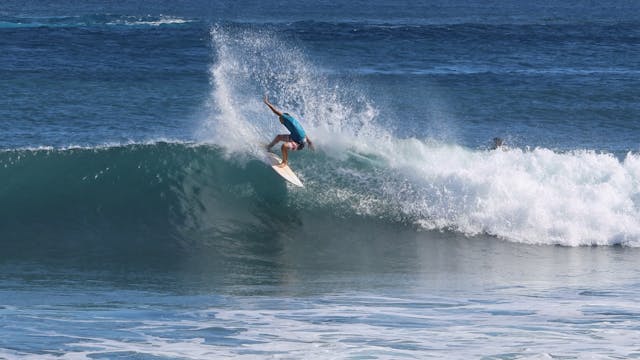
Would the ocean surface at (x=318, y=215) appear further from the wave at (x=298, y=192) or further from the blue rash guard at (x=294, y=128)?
the blue rash guard at (x=294, y=128)

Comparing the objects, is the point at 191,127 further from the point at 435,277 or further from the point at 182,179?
the point at 435,277

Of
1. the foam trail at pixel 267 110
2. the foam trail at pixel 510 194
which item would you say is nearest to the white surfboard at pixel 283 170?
the foam trail at pixel 267 110

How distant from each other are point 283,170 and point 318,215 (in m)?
1.31

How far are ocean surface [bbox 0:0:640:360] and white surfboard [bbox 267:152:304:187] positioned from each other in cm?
81

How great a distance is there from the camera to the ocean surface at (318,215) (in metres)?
12.8

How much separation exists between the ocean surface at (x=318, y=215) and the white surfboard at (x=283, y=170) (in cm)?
81

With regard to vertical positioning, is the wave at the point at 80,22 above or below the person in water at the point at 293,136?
above

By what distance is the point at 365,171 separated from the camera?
2088 cm

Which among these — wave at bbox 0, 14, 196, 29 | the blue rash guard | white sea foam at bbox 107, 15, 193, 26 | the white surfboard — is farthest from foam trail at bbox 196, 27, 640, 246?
white sea foam at bbox 107, 15, 193, 26

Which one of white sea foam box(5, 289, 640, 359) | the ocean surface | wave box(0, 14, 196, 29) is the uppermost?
wave box(0, 14, 196, 29)

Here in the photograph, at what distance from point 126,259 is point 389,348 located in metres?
6.59

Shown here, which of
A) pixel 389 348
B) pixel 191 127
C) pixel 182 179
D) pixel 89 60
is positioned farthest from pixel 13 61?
pixel 389 348

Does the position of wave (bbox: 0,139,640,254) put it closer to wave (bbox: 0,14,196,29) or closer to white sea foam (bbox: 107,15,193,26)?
wave (bbox: 0,14,196,29)

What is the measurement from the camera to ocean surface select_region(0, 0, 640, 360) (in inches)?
505
